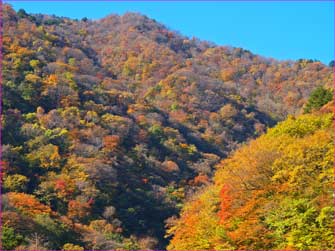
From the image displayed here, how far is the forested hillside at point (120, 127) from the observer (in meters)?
39.7

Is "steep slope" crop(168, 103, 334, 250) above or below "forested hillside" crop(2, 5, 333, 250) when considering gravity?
below

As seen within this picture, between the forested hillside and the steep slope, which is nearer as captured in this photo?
the steep slope

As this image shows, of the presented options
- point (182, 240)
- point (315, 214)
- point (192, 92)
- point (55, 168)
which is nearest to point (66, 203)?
point (55, 168)

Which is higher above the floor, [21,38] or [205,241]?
[21,38]

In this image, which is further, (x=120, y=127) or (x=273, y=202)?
(x=120, y=127)

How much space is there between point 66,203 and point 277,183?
83.1 ft

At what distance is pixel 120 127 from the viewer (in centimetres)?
6097

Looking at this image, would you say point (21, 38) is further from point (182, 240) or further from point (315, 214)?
point (315, 214)

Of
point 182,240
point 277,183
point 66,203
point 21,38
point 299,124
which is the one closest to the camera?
point 277,183

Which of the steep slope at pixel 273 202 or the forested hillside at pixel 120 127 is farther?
the forested hillside at pixel 120 127

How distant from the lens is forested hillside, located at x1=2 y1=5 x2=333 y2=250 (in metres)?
39.7

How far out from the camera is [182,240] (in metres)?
25.1

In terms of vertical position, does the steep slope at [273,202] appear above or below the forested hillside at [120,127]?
below

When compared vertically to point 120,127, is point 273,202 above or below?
below
